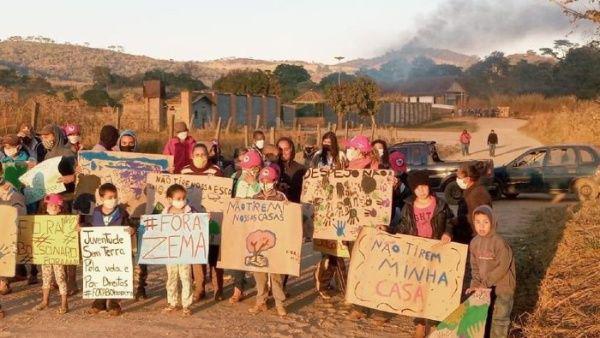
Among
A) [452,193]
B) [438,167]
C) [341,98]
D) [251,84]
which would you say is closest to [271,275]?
[452,193]

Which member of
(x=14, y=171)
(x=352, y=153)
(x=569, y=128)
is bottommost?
(x=569, y=128)

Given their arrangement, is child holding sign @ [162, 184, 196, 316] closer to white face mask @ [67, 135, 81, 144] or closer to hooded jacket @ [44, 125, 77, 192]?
hooded jacket @ [44, 125, 77, 192]

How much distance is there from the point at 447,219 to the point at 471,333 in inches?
58.1

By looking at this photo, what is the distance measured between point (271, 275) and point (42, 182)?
126 inches

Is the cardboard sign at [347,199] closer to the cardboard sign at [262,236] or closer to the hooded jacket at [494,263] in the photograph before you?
the cardboard sign at [262,236]

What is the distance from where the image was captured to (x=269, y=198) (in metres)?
9.02

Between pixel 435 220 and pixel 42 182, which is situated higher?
pixel 42 182

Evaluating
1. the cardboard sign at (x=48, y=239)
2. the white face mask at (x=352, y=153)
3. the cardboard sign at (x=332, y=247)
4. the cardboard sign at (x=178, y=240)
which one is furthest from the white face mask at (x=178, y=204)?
the white face mask at (x=352, y=153)

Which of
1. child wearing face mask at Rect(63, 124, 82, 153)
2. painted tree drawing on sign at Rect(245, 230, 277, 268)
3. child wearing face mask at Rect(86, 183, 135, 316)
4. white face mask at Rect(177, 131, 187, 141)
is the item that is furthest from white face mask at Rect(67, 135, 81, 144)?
painted tree drawing on sign at Rect(245, 230, 277, 268)

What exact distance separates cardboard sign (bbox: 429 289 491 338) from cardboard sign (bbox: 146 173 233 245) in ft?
10.9

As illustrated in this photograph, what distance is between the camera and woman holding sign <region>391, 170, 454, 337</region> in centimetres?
795

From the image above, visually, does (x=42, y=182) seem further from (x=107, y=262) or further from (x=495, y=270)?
(x=495, y=270)

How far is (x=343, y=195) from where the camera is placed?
9.12 metres

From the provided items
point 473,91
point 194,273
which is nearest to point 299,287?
point 194,273
